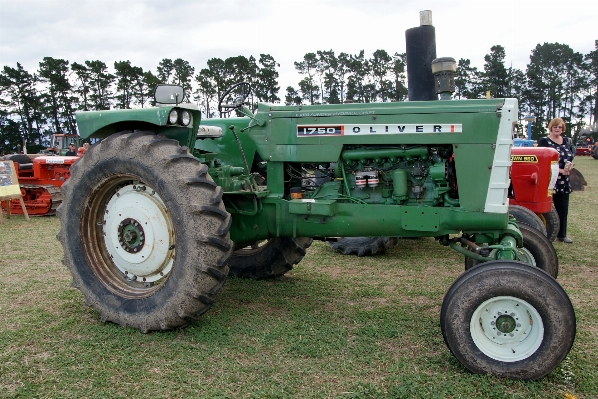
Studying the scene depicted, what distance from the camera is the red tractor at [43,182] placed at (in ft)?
30.8

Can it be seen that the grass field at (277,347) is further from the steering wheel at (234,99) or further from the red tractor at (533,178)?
the steering wheel at (234,99)

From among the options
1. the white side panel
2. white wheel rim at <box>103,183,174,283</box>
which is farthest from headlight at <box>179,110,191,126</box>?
the white side panel

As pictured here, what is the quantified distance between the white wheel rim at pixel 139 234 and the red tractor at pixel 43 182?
20.9 ft

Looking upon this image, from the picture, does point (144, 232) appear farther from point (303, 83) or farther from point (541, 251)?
point (303, 83)

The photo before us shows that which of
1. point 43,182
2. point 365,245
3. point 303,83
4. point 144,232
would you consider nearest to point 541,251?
point 365,245

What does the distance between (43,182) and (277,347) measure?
26.9 feet

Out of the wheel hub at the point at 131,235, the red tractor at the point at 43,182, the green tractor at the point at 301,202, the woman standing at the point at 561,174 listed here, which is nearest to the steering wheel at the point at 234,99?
the green tractor at the point at 301,202

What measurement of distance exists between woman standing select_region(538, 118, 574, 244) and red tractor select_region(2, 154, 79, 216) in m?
8.14

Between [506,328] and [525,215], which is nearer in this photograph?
[506,328]

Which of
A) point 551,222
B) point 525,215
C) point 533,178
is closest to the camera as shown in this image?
point 525,215

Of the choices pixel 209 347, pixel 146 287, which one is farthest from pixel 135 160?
pixel 209 347

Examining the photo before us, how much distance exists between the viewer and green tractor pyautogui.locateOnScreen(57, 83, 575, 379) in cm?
275

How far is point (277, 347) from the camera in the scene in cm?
311

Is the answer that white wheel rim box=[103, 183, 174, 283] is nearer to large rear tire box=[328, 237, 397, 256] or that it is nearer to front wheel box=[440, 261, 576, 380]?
front wheel box=[440, 261, 576, 380]
